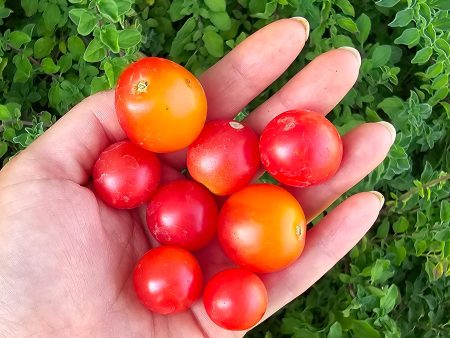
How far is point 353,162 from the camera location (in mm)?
3086

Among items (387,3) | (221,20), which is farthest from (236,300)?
(387,3)

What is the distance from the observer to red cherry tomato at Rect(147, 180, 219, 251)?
2.97 m

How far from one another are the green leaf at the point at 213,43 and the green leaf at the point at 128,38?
61 centimetres

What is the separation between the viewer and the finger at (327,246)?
3.06 m

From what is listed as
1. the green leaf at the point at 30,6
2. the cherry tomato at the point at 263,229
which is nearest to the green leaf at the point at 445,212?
the cherry tomato at the point at 263,229

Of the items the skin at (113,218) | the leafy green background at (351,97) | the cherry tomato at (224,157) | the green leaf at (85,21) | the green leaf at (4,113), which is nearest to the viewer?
the skin at (113,218)

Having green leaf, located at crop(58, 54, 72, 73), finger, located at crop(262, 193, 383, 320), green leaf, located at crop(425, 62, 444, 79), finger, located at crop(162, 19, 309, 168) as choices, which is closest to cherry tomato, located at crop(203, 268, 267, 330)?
finger, located at crop(262, 193, 383, 320)

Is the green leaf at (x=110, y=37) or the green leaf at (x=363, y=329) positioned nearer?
the green leaf at (x=110, y=37)

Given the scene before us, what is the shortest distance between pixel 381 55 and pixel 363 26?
0.60ft

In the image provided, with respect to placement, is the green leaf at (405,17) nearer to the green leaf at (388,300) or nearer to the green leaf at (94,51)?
the green leaf at (388,300)

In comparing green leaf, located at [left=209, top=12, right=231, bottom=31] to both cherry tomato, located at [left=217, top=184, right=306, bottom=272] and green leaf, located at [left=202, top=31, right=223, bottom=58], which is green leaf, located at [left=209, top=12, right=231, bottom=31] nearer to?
green leaf, located at [left=202, top=31, right=223, bottom=58]

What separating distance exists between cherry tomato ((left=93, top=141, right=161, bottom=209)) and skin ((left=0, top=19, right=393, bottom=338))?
0.08m

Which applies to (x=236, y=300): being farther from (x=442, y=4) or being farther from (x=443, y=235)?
(x=442, y=4)

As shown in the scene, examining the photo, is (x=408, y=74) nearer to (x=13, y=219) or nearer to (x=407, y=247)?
(x=407, y=247)
